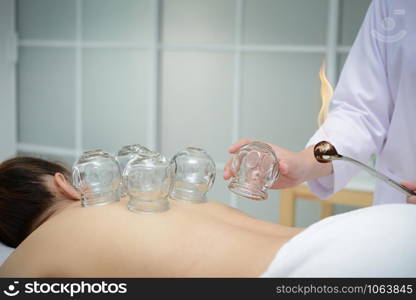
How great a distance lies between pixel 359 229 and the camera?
0.79 m

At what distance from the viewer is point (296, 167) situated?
3.67 ft

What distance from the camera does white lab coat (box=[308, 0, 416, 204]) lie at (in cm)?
125

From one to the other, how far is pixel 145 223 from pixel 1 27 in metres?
2.55

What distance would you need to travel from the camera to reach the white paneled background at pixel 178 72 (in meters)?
2.37

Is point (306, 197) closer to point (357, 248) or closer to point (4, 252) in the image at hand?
point (4, 252)

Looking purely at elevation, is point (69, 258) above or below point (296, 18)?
below

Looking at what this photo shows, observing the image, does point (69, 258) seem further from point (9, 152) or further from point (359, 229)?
point (9, 152)

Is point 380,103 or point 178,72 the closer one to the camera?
point 380,103

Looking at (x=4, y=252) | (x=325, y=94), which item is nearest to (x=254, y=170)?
(x=325, y=94)

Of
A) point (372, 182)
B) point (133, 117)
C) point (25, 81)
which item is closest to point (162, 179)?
point (372, 182)

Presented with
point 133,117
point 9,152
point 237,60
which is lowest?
point 9,152

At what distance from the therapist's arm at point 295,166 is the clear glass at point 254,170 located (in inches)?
1.1

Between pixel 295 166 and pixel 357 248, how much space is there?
1.20 ft

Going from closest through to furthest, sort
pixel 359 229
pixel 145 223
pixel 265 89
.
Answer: pixel 359 229
pixel 145 223
pixel 265 89
